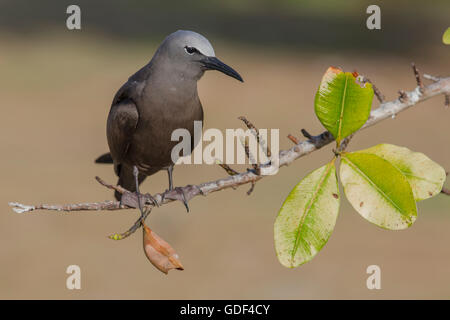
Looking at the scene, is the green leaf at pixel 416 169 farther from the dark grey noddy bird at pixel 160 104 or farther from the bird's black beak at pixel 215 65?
the bird's black beak at pixel 215 65

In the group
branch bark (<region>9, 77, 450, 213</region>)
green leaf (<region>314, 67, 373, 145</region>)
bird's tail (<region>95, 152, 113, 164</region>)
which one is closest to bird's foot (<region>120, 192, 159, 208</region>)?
branch bark (<region>9, 77, 450, 213</region>)

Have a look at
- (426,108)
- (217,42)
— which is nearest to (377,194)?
(426,108)

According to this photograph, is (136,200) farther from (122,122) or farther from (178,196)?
(122,122)

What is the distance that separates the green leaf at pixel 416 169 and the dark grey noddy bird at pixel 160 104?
46.5 inches

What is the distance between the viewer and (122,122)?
4.53m

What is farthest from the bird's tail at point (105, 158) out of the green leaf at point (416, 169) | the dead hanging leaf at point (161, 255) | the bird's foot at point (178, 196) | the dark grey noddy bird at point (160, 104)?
the green leaf at point (416, 169)

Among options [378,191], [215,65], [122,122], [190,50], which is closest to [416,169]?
[378,191]

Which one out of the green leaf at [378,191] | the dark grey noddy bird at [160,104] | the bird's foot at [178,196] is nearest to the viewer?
the green leaf at [378,191]

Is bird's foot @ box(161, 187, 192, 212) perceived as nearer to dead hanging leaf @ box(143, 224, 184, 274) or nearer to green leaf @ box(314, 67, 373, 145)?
dead hanging leaf @ box(143, 224, 184, 274)

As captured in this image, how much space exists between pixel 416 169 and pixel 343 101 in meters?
0.35

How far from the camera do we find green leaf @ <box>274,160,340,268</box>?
7.30ft

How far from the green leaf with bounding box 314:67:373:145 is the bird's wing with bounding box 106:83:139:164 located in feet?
7.44

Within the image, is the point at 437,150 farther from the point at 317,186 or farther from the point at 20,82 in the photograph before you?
the point at 317,186

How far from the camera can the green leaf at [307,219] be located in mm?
2227
